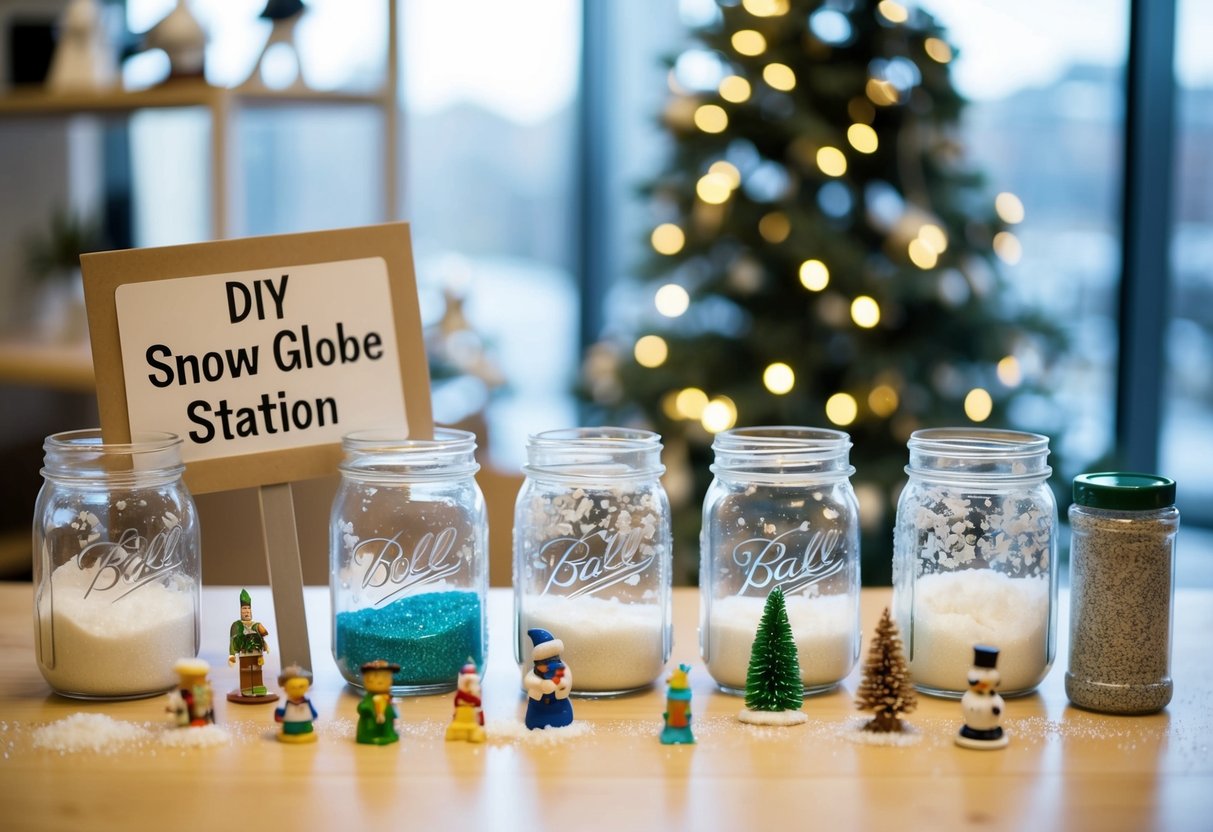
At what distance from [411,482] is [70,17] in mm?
2448

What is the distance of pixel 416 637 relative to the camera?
102 cm

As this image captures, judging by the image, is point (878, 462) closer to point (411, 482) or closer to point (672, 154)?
point (672, 154)

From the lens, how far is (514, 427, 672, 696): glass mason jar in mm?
1021

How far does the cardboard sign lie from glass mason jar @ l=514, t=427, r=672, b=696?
0.58ft

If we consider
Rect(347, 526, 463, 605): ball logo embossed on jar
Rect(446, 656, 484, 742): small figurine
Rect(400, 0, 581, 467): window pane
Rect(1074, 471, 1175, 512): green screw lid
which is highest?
Rect(400, 0, 581, 467): window pane

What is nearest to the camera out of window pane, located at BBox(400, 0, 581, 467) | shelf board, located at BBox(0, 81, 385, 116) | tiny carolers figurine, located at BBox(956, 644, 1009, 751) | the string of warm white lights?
tiny carolers figurine, located at BBox(956, 644, 1009, 751)

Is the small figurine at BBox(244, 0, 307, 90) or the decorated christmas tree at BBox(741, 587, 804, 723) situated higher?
the small figurine at BBox(244, 0, 307, 90)

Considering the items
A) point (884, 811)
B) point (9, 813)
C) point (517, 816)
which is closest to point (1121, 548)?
point (884, 811)

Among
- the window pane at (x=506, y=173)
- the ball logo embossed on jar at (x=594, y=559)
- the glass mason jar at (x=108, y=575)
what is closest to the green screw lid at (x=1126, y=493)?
the ball logo embossed on jar at (x=594, y=559)

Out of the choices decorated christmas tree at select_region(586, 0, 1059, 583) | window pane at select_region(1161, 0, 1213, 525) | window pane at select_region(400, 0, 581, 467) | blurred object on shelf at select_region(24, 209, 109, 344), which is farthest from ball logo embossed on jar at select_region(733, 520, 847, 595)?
window pane at select_region(400, 0, 581, 467)

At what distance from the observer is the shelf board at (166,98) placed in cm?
272

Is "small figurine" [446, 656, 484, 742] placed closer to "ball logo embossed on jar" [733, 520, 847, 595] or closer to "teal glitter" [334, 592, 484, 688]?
"teal glitter" [334, 592, 484, 688]

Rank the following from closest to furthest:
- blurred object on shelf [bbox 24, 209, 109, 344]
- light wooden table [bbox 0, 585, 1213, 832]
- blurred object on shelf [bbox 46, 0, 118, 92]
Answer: light wooden table [bbox 0, 585, 1213, 832] → blurred object on shelf [bbox 46, 0, 118, 92] → blurred object on shelf [bbox 24, 209, 109, 344]

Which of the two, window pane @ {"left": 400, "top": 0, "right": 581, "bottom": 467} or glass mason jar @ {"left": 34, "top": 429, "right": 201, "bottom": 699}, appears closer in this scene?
glass mason jar @ {"left": 34, "top": 429, "right": 201, "bottom": 699}
